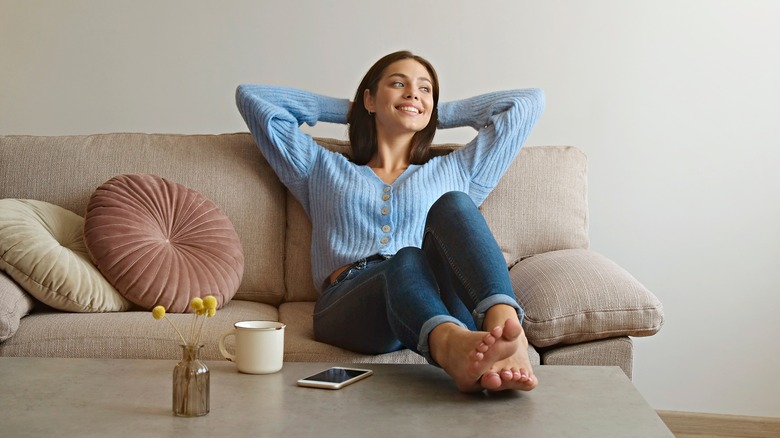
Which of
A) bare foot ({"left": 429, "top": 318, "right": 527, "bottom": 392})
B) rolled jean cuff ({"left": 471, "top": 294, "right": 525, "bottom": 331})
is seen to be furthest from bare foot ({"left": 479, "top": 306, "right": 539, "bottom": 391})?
rolled jean cuff ({"left": 471, "top": 294, "right": 525, "bottom": 331})

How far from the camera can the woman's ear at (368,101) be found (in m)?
2.41

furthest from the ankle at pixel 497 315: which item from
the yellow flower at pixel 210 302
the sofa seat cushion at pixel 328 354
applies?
the yellow flower at pixel 210 302

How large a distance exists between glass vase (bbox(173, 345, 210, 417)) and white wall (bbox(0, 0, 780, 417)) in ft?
5.76

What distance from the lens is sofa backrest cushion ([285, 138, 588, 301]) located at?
2340 mm

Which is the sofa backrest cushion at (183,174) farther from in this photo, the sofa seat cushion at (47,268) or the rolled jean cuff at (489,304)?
the rolled jean cuff at (489,304)

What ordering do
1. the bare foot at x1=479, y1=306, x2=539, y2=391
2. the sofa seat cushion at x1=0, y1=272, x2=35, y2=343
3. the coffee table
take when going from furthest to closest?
1. the sofa seat cushion at x1=0, y1=272, x2=35, y2=343
2. the bare foot at x1=479, y1=306, x2=539, y2=391
3. the coffee table

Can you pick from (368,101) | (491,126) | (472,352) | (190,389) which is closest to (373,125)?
(368,101)

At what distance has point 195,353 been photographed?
48.3 inches

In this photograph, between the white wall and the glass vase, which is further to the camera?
the white wall

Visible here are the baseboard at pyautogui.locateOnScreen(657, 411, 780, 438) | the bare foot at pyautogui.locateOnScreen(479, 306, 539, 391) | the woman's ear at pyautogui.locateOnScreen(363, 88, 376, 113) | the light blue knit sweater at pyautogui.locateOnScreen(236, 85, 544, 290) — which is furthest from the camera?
the baseboard at pyautogui.locateOnScreen(657, 411, 780, 438)

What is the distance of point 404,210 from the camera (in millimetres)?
2182

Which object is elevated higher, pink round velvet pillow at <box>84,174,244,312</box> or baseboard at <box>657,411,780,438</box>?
pink round velvet pillow at <box>84,174,244,312</box>

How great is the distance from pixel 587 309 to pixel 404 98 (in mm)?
833

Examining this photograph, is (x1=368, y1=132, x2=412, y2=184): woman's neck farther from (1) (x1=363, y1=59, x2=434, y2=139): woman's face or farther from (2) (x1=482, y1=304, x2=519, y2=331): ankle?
(2) (x1=482, y1=304, x2=519, y2=331): ankle
